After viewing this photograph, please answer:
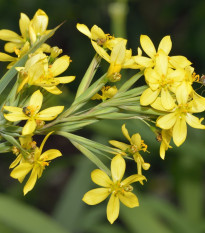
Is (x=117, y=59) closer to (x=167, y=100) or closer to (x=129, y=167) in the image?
(x=167, y=100)

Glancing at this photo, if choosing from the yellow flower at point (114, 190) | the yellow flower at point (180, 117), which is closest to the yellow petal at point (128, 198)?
the yellow flower at point (114, 190)

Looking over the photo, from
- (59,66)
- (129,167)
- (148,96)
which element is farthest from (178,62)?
(129,167)

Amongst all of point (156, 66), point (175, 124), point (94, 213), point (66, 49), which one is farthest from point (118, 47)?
point (66, 49)

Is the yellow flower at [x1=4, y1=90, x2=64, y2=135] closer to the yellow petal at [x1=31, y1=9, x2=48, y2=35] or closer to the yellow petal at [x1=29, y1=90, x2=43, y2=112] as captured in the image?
the yellow petal at [x1=29, y1=90, x2=43, y2=112]

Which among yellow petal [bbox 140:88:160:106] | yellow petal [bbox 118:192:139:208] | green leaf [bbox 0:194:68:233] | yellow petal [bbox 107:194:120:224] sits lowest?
green leaf [bbox 0:194:68:233]

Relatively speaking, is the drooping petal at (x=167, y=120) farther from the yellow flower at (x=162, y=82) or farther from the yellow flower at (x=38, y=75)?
the yellow flower at (x=38, y=75)

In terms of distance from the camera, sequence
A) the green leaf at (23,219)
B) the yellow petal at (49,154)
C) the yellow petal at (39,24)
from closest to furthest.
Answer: the yellow petal at (49,154) < the yellow petal at (39,24) < the green leaf at (23,219)

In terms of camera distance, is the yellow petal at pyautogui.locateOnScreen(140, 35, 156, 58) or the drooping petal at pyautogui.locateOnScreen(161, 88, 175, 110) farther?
the yellow petal at pyautogui.locateOnScreen(140, 35, 156, 58)

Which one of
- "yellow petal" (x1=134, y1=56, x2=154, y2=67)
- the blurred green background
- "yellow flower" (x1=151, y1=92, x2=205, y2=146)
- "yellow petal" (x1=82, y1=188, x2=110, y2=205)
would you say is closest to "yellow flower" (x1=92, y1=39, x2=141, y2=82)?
"yellow petal" (x1=134, y1=56, x2=154, y2=67)
